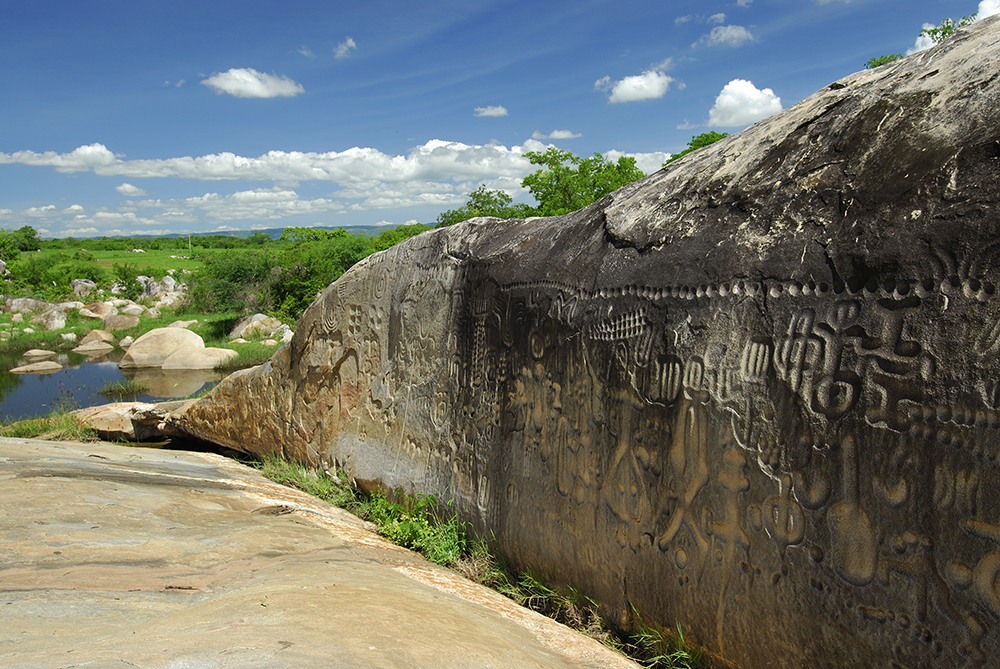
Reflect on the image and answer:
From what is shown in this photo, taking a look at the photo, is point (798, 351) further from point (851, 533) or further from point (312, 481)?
point (312, 481)

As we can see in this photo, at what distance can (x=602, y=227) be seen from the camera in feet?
11.2

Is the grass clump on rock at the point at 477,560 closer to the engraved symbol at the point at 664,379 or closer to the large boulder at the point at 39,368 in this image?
the engraved symbol at the point at 664,379

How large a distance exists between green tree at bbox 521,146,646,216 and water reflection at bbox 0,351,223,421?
15252mm

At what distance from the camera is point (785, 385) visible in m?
2.40

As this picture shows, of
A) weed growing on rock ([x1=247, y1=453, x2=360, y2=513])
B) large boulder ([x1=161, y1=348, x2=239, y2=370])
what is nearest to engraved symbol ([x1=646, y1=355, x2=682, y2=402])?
weed growing on rock ([x1=247, y1=453, x2=360, y2=513])

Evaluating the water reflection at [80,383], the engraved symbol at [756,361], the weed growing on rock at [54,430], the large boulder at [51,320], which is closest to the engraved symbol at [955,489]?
the engraved symbol at [756,361]

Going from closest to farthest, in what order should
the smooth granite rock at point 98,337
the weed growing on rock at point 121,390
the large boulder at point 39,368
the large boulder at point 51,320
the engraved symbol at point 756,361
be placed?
the engraved symbol at point 756,361, the weed growing on rock at point 121,390, the large boulder at point 39,368, the smooth granite rock at point 98,337, the large boulder at point 51,320

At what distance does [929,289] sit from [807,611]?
116 cm

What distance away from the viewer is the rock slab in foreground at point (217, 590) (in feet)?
6.89

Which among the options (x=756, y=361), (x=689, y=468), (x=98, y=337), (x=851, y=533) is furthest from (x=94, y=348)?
(x=851, y=533)

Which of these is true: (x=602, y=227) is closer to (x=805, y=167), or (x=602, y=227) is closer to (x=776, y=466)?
(x=805, y=167)

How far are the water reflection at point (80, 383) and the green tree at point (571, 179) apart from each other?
1525 cm

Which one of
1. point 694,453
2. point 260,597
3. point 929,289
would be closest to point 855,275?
point 929,289

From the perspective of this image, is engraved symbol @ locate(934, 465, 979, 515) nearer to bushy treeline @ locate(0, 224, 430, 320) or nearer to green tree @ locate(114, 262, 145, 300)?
bushy treeline @ locate(0, 224, 430, 320)
